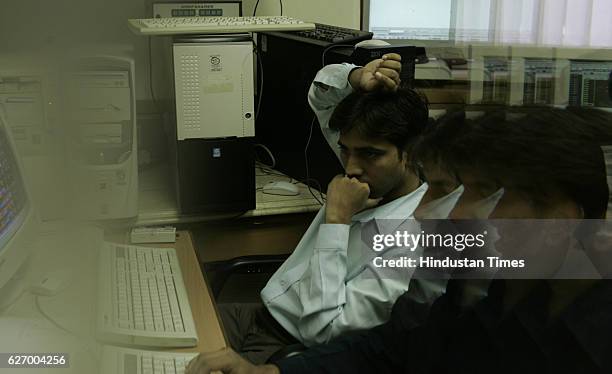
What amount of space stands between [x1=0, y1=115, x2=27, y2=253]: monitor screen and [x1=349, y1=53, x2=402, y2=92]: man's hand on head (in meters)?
0.65

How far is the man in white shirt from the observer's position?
106 cm

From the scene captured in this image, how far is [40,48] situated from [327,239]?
0.83 m

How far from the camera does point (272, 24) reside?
1206 mm

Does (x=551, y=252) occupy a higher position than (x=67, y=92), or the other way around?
(x=67, y=92)

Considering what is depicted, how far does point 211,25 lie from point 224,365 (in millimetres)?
492

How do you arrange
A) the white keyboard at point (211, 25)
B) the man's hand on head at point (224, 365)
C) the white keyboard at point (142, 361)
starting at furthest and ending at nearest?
the man's hand on head at point (224, 365), the white keyboard at point (142, 361), the white keyboard at point (211, 25)

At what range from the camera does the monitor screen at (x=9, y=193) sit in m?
0.60

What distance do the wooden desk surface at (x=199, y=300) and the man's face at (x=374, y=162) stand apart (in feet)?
1.05

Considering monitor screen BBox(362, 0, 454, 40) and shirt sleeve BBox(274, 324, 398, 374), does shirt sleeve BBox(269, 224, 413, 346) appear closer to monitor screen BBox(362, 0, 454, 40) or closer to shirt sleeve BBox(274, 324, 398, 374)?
shirt sleeve BBox(274, 324, 398, 374)

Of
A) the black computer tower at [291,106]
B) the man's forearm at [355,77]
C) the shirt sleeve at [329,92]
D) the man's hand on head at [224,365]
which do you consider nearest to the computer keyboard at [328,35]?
the black computer tower at [291,106]

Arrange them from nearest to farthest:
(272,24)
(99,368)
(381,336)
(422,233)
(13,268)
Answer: (99,368), (13,268), (422,233), (381,336), (272,24)

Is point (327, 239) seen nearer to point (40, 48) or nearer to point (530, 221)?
point (530, 221)

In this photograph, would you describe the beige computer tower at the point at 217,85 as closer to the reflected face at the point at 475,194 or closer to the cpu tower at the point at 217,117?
the cpu tower at the point at 217,117

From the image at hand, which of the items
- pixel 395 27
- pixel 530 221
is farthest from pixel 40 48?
pixel 395 27
